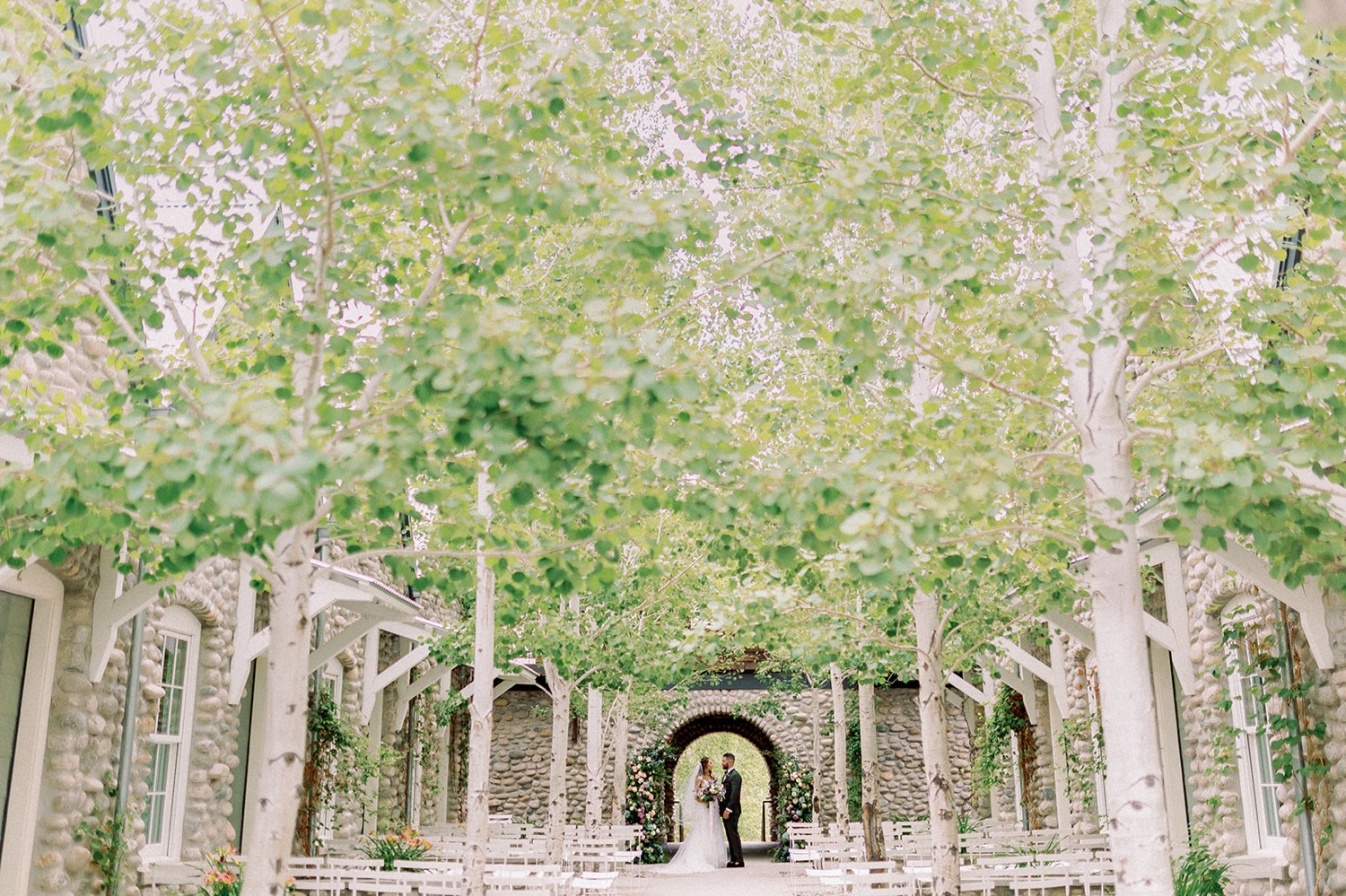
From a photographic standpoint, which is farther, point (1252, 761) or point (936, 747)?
point (1252, 761)

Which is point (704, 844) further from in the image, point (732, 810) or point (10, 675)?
point (10, 675)

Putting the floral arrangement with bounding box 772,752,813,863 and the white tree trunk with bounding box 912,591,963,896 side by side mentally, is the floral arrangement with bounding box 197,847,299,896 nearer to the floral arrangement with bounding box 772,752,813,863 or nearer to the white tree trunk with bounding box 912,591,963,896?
the white tree trunk with bounding box 912,591,963,896

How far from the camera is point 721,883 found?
15.9m

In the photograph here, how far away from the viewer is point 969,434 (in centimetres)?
450

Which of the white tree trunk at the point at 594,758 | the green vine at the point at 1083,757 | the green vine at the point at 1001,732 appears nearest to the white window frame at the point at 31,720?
the white tree trunk at the point at 594,758

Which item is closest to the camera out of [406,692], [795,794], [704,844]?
[406,692]

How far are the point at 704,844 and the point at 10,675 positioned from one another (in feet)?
46.1

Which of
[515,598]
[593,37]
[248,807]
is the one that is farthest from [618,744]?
[593,37]

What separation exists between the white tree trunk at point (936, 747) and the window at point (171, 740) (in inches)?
231

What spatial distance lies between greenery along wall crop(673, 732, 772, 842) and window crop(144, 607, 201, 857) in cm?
2733

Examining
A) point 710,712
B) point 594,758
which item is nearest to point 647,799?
point 710,712

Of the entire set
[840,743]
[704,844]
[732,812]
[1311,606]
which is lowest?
[704,844]

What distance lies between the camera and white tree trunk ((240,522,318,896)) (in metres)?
3.84

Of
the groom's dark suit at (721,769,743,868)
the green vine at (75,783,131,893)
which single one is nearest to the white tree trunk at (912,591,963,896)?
the green vine at (75,783,131,893)
